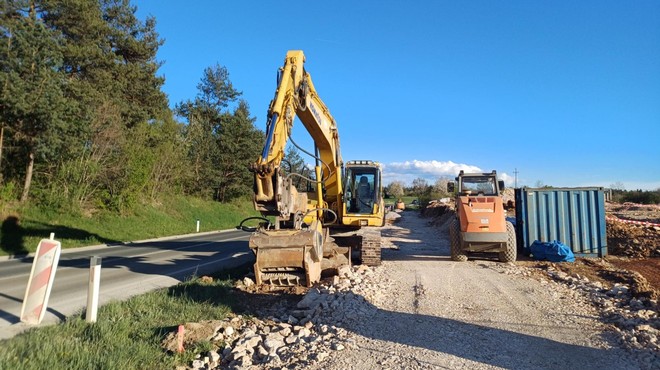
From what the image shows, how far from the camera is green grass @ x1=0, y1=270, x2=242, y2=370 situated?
4.63 metres

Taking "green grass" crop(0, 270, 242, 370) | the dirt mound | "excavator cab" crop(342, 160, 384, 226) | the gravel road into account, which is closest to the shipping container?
the dirt mound

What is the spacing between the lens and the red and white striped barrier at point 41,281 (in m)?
6.33

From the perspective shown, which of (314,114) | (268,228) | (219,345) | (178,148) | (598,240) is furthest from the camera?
(178,148)

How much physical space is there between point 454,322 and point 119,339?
458cm

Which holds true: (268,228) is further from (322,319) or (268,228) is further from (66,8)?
(66,8)

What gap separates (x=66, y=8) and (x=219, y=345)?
23.7m

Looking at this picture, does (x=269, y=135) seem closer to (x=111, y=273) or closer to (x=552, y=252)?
(x=111, y=273)

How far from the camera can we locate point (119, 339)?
543 centimetres

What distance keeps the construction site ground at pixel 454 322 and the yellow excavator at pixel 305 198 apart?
0.67 meters

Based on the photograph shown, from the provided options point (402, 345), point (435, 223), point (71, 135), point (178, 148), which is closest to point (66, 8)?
point (71, 135)

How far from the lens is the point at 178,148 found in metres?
34.3

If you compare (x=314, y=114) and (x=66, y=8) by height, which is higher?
(x=66, y=8)

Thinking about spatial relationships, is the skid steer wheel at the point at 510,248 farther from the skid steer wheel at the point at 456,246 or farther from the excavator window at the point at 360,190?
the excavator window at the point at 360,190

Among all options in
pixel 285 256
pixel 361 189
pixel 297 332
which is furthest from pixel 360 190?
pixel 297 332
